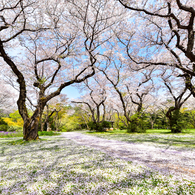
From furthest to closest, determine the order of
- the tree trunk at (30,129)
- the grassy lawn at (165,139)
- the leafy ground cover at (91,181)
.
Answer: the tree trunk at (30,129) < the grassy lawn at (165,139) < the leafy ground cover at (91,181)

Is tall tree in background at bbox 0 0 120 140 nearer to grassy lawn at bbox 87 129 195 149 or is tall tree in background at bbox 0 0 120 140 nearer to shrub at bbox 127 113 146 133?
grassy lawn at bbox 87 129 195 149

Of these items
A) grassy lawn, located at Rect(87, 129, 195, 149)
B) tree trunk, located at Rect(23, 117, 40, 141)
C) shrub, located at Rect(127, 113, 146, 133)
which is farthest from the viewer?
shrub, located at Rect(127, 113, 146, 133)

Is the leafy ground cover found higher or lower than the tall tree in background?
lower

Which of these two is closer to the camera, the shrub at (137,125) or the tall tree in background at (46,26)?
the tall tree in background at (46,26)

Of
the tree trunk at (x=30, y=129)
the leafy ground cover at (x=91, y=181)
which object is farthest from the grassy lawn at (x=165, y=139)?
the tree trunk at (x=30, y=129)

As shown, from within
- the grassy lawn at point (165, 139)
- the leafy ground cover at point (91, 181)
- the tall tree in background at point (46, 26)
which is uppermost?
the tall tree in background at point (46, 26)

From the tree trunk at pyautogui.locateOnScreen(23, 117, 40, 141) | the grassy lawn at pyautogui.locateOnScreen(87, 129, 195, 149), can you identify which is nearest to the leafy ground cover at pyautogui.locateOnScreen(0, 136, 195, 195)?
the grassy lawn at pyautogui.locateOnScreen(87, 129, 195, 149)

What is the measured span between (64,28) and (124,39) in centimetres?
626

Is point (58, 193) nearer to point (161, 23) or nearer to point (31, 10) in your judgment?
point (31, 10)

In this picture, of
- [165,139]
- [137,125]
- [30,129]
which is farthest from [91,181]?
[137,125]

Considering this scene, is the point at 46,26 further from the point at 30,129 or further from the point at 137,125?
the point at 137,125

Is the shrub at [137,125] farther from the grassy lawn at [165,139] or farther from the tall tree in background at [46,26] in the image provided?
the tall tree in background at [46,26]

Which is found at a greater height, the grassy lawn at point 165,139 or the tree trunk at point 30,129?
the tree trunk at point 30,129

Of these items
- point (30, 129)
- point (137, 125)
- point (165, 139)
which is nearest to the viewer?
point (30, 129)
